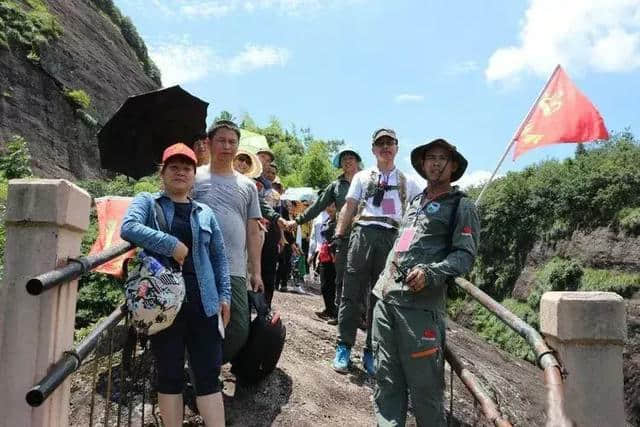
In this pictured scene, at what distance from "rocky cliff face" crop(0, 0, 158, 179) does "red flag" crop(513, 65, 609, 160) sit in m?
12.5

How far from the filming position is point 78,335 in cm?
604

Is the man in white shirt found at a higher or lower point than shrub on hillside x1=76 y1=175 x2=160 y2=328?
higher

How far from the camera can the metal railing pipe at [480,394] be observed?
2.85m

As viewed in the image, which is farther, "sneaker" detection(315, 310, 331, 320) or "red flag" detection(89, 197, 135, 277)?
"sneaker" detection(315, 310, 331, 320)

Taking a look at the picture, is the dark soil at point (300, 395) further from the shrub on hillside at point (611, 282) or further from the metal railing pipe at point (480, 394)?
the shrub on hillside at point (611, 282)

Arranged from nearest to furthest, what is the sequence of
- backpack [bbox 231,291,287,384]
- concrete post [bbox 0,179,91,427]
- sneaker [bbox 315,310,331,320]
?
concrete post [bbox 0,179,91,427] < backpack [bbox 231,291,287,384] < sneaker [bbox 315,310,331,320]

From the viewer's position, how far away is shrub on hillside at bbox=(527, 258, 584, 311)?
15.5m

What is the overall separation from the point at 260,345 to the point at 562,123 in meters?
6.08

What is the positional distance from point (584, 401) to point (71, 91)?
2005 centimetres

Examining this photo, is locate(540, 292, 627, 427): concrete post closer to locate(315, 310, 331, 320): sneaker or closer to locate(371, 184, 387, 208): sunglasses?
locate(371, 184, 387, 208): sunglasses

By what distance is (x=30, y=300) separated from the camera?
264cm

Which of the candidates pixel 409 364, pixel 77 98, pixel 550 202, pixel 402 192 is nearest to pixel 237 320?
pixel 409 364

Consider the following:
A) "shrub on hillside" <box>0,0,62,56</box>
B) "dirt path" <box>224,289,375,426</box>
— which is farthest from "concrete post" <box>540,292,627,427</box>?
"shrub on hillside" <box>0,0,62,56</box>

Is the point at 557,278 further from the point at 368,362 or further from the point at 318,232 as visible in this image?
the point at 368,362
